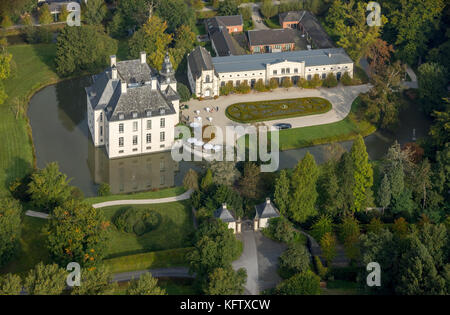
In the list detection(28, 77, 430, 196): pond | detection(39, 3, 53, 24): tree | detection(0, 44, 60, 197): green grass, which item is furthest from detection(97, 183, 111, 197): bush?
detection(39, 3, 53, 24): tree

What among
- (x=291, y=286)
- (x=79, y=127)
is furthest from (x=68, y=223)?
(x=79, y=127)

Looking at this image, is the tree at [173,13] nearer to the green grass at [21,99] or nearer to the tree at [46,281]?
the green grass at [21,99]

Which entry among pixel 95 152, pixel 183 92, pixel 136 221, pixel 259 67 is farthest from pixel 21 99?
pixel 136 221

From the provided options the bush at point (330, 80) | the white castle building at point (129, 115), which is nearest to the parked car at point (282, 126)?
the bush at point (330, 80)

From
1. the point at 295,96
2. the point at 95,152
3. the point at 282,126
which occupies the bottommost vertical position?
the point at 95,152

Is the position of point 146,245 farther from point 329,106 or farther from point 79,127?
point 329,106

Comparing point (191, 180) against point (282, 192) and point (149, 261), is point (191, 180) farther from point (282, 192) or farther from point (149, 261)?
point (149, 261)
